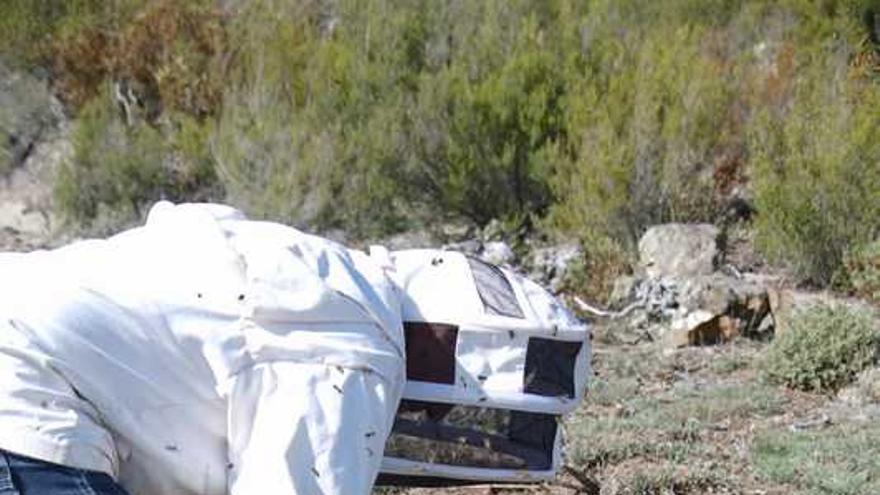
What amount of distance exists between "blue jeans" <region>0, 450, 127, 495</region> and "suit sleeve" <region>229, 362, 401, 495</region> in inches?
8.1

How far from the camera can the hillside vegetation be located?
10023 mm

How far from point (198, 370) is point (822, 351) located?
199 inches

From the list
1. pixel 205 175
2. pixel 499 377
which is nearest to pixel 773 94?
pixel 205 175

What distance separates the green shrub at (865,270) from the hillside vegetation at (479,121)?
38 millimetres

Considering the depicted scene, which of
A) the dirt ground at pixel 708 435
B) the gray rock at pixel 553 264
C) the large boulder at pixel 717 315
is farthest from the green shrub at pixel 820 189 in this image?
the dirt ground at pixel 708 435

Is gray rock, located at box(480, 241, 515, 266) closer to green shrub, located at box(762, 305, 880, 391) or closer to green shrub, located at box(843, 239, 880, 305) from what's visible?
green shrub, located at box(843, 239, 880, 305)

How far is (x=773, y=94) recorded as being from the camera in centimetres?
1215

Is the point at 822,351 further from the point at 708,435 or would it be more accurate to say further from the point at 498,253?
the point at 498,253

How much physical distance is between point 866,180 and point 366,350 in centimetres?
774

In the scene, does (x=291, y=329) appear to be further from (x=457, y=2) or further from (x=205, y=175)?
(x=457, y=2)

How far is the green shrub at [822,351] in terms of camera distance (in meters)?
6.85

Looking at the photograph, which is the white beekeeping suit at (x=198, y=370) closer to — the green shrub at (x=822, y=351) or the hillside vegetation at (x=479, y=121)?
the green shrub at (x=822, y=351)

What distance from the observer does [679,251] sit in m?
9.72

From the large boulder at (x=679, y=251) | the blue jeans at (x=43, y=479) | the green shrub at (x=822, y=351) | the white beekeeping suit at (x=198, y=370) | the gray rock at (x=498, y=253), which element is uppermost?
the white beekeeping suit at (x=198, y=370)
